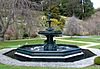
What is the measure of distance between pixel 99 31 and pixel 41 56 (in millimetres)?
33792

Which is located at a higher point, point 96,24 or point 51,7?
point 51,7

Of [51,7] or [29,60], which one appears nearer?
[29,60]

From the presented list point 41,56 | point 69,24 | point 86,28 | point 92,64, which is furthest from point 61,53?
point 86,28

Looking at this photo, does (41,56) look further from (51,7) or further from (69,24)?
(51,7)

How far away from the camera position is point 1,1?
52.3 feet

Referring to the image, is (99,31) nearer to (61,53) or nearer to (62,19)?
(62,19)

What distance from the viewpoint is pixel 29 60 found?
1357 cm

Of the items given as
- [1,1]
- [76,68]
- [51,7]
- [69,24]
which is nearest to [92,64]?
[76,68]

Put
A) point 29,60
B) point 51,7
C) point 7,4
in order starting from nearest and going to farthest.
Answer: point 29,60 < point 7,4 < point 51,7

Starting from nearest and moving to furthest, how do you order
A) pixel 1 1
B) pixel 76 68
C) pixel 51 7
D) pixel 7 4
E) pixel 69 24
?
pixel 76 68, pixel 1 1, pixel 7 4, pixel 69 24, pixel 51 7

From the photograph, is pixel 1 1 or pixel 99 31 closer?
pixel 1 1

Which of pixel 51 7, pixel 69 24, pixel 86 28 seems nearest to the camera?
pixel 69 24

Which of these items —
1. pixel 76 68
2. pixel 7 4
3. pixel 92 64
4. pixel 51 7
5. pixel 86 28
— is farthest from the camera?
pixel 51 7

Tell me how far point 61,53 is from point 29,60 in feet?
6.79
